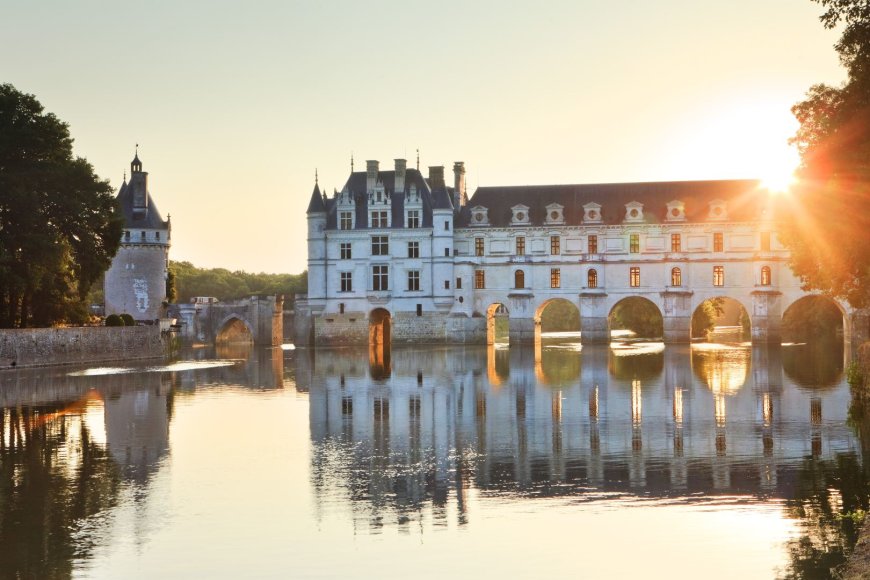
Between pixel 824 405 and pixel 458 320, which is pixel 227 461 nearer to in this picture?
pixel 824 405

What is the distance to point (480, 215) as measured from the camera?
244ft

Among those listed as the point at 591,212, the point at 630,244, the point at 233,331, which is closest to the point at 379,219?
the point at 591,212

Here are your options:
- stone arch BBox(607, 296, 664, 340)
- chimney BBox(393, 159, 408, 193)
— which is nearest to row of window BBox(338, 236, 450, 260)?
chimney BBox(393, 159, 408, 193)

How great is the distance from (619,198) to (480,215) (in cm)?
912

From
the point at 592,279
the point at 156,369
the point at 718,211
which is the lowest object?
the point at 156,369

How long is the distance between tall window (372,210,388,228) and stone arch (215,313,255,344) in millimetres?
14729

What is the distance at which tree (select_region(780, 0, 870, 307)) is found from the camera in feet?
76.8

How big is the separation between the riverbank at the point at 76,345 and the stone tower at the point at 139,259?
49.0 ft

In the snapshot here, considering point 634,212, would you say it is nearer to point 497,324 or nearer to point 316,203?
point 316,203

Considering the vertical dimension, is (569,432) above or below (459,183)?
below

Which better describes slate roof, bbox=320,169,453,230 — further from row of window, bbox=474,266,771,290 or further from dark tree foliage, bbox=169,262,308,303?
dark tree foliage, bbox=169,262,308,303

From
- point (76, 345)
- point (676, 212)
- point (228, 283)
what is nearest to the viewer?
point (76, 345)

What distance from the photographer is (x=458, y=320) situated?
243ft

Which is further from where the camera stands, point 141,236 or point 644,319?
point 644,319
